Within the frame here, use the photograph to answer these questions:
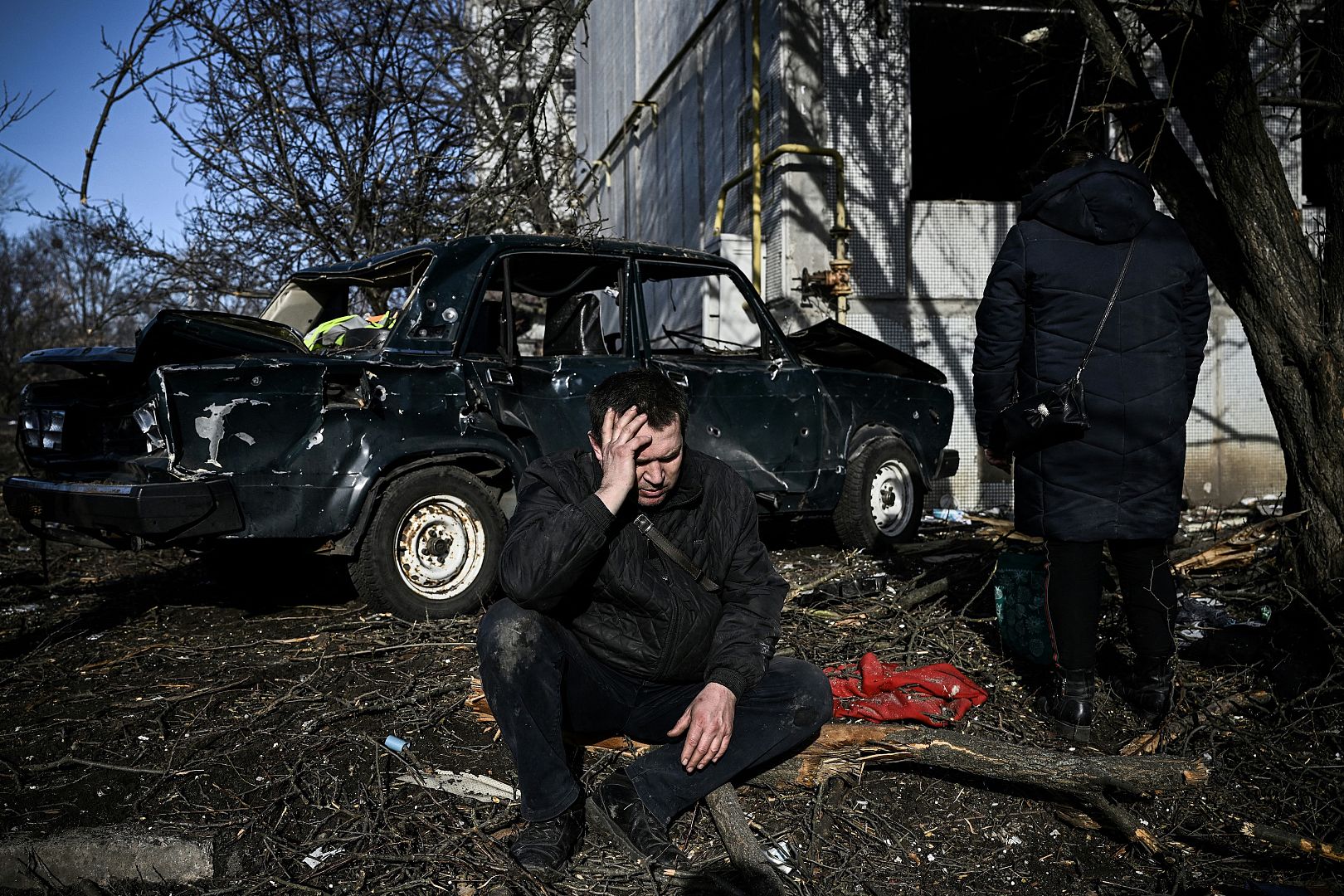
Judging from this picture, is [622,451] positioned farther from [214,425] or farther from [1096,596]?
[214,425]

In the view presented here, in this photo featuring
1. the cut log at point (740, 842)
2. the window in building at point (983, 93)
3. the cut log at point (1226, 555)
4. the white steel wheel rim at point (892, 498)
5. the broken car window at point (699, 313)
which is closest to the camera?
the cut log at point (740, 842)

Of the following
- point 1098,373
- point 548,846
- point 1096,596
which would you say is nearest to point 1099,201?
point 1098,373

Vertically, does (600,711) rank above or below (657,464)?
below

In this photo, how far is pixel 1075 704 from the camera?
10.7 feet

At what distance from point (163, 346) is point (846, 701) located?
10.3 ft

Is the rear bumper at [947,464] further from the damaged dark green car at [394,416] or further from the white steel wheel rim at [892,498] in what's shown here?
the damaged dark green car at [394,416]

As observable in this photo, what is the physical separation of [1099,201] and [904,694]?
71.2 inches

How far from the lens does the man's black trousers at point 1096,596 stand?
10.6 ft

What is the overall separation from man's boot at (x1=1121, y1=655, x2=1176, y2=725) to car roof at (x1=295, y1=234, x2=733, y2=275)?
314 cm

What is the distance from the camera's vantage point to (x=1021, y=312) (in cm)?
327

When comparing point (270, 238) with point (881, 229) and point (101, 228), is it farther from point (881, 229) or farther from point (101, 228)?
point (881, 229)

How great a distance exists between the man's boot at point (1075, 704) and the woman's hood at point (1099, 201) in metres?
1.44

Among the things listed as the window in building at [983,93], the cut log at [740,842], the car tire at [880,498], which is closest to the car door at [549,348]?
the car tire at [880,498]

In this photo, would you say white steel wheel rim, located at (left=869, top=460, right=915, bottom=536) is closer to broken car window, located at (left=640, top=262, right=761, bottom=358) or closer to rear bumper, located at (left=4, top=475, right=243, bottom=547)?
broken car window, located at (left=640, top=262, right=761, bottom=358)
